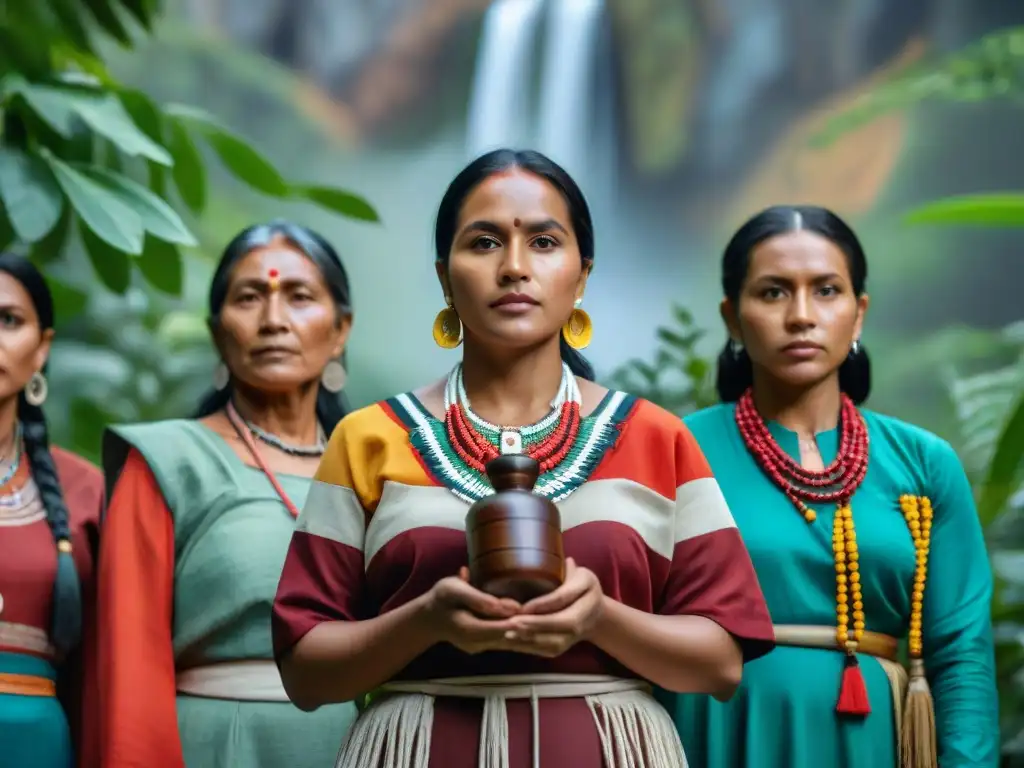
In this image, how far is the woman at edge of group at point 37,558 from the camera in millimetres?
2539

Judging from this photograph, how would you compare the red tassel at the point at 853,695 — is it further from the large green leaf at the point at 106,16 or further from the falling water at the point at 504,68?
the falling water at the point at 504,68

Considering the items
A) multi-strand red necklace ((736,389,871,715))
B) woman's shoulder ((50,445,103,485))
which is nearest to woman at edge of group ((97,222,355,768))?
woman's shoulder ((50,445,103,485))

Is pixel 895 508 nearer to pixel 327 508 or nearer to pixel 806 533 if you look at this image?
pixel 806 533

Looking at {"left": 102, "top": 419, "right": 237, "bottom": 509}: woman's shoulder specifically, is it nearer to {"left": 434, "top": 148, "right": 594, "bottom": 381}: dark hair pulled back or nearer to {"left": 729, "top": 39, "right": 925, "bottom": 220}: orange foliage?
{"left": 434, "top": 148, "right": 594, "bottom": 381}: dark hair pulled back

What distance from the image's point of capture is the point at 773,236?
2387mm

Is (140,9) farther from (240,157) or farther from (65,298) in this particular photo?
(65,298)

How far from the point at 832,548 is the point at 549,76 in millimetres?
5758

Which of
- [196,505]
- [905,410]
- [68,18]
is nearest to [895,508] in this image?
[196,505]

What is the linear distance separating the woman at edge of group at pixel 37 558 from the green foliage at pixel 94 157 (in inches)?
7.7

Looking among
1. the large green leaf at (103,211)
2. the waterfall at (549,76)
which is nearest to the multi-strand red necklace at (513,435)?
the large green leaf at (103,211)

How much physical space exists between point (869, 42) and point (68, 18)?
15.5 feet

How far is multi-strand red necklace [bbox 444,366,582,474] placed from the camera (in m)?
1.76

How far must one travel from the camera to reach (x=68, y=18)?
3.12 metres

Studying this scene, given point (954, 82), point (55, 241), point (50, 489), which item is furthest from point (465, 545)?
point (954, 82)
